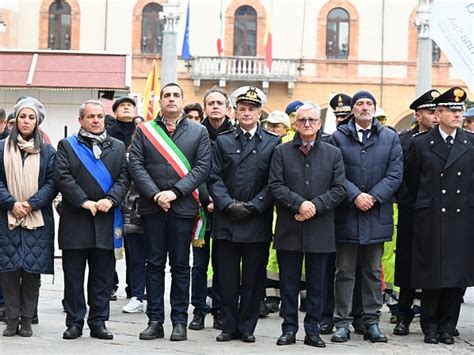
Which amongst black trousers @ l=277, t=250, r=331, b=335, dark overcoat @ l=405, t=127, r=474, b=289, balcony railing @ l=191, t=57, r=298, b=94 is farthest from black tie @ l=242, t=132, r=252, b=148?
balcony railing @ l=191, t=57, r=298, b=94

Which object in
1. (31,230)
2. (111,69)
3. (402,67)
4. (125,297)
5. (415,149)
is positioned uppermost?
(402,67)

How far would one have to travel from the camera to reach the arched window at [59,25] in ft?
138

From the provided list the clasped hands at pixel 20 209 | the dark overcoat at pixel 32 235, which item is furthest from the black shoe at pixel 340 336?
the clasped hands at pixel 20 209

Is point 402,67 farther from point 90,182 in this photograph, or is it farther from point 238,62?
point 90,182

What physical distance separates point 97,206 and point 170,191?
60cm

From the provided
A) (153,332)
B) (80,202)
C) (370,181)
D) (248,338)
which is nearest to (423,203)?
(370,181)

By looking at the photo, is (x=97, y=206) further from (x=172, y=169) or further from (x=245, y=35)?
(x=245, y=35)

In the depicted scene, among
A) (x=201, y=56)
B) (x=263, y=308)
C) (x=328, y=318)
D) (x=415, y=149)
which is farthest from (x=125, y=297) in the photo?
(x=201, y=56)

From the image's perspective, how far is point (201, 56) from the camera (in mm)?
41562

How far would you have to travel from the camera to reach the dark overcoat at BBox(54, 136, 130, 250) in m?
8.21

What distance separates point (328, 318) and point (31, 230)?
273 cm

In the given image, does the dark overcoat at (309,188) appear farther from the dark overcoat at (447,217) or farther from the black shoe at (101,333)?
the black shoe at (101,333)

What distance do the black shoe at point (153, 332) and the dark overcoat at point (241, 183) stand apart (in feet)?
2.86

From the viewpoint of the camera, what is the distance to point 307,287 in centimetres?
835
